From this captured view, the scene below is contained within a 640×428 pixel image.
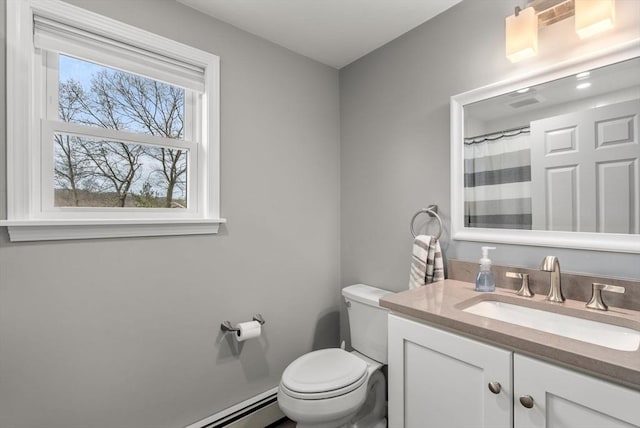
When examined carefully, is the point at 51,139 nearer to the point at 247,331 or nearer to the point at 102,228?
the point at 102,228

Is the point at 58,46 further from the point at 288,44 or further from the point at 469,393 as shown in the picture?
Result: the point at 469,393

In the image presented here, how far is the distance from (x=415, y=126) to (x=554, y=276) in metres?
1.00

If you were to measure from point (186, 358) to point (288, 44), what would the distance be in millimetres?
1869

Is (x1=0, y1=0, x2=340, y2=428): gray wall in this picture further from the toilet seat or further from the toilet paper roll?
the toilet seat

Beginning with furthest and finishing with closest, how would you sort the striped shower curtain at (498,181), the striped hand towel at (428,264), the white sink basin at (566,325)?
1. the striped hand towel at (428,264)
2. the striped shower curtain at (498,181)
3. the white sink basin at (566,325)

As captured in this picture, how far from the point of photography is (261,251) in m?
1.83

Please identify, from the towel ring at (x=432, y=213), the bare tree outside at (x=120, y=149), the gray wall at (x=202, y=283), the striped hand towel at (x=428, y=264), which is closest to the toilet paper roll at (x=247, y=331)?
the gray wall at (x=202, y=283)

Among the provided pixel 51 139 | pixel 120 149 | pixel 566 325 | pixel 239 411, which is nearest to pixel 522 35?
pixel 566 325

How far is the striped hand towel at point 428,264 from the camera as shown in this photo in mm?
1519

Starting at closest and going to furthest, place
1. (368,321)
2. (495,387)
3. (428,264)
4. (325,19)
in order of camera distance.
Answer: (495,387), (428,264), (325,19), (368,321)

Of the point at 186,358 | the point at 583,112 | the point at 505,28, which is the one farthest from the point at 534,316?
the point at 186,358

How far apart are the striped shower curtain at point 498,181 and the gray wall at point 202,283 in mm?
947

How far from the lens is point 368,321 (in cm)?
176

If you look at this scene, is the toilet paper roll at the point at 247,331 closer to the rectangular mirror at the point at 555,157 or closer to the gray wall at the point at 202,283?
the gray wall at the point at 202,283
